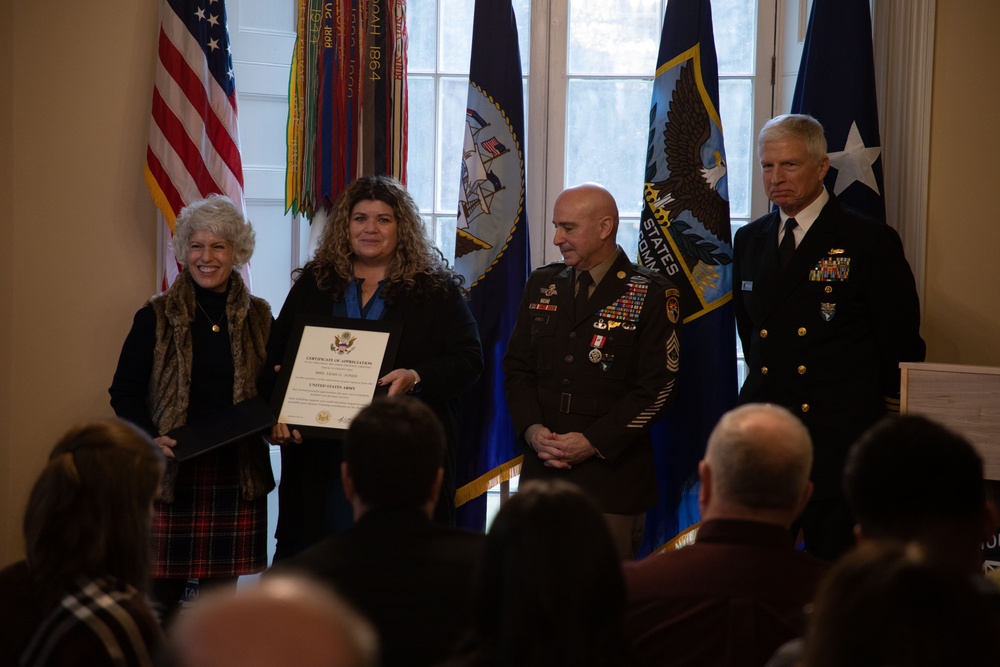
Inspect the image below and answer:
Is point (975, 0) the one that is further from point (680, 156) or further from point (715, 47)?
point (680, 156)

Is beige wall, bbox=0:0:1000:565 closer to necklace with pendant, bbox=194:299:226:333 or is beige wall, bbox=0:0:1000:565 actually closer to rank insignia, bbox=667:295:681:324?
necklace with pendant, bbox=194:299:226:333

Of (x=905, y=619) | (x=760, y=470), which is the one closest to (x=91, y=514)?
(x=760, y=470)

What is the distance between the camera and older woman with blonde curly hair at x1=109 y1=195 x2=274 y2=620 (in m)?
3.30

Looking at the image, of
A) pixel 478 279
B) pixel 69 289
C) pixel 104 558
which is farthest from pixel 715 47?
pixel 104 558

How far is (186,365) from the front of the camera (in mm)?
3320

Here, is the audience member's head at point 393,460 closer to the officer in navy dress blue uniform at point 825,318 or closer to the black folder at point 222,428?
the black folder at point 222,428

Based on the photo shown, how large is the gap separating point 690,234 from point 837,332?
760 mm

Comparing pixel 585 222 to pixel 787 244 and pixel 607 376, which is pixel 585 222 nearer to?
pixel 607 376

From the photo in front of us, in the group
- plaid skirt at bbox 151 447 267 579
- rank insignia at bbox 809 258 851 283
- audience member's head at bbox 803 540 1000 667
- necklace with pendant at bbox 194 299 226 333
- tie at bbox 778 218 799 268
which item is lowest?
plaid skirt at bbox 151 447 267 579

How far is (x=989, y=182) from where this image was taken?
3.87 m

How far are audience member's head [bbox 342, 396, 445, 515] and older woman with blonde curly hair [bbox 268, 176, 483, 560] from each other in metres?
1.44

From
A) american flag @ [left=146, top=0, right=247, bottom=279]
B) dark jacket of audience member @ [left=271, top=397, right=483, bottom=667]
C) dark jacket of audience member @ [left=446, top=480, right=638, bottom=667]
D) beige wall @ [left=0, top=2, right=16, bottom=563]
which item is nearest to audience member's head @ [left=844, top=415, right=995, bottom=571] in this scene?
dark jacket of audience member @ [left=446, top=480, right=638, bottom=667]

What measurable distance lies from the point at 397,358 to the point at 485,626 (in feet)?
7.19

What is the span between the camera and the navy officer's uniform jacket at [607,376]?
3373mm
